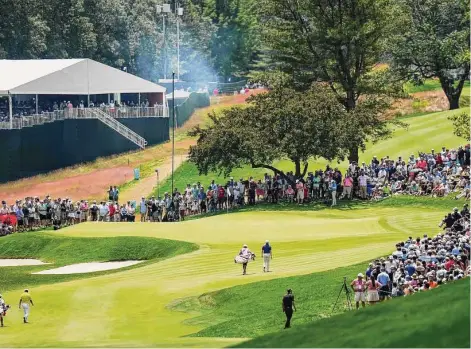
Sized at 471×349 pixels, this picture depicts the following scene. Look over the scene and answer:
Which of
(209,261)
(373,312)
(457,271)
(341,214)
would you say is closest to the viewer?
(373,312)

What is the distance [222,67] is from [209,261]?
354 feet

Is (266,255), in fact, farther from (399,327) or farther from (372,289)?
(399,327)

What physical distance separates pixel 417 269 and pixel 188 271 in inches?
676

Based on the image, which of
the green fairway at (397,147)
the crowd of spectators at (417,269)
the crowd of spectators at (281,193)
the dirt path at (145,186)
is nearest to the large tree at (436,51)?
the green fairway at (397,147)

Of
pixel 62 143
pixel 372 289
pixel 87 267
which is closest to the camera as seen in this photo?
pixel 372 289

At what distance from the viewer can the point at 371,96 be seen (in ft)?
280

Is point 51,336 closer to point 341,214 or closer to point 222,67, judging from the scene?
point 341,214

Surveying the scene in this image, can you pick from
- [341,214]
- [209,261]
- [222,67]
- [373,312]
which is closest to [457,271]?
[373,312]

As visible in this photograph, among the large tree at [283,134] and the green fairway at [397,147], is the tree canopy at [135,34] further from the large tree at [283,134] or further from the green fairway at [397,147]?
the large tree at [283,134]

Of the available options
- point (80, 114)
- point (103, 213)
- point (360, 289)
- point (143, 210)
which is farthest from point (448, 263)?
point (80, 114)

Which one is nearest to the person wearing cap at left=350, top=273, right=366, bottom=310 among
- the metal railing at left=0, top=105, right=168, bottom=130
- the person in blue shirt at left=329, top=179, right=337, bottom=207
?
the person in blue shirt at left=329, top=179, right=337, bottom=207

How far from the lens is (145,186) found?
92188 millimetres

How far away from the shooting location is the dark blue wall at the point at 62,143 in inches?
3848

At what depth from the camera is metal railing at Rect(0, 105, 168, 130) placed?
98312 millimetres
